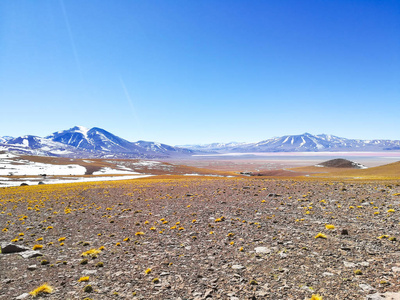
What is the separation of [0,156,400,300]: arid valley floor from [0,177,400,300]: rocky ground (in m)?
0.04

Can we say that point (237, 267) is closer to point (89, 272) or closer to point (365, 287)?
point (365, 287)

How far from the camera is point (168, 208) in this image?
1944cm

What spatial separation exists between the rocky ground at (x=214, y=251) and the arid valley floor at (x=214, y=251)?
40mm

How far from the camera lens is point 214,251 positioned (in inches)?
401

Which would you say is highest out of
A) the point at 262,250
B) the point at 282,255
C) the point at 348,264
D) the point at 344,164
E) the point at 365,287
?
the point at 365,287

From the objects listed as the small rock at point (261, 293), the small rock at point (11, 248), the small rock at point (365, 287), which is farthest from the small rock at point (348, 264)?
the small rock at point (11, 248)

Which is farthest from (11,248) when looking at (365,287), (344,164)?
(344,164)

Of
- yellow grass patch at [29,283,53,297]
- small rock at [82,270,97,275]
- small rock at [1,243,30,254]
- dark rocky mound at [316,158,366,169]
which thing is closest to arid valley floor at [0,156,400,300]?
small rock at [82,270,97,275]

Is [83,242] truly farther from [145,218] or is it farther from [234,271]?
[234,271]

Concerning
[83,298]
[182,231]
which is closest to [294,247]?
[182,231]

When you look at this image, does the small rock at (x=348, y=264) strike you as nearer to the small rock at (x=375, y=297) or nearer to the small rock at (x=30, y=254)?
the small rock at (x=375, y=297)

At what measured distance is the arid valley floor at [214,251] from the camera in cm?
712

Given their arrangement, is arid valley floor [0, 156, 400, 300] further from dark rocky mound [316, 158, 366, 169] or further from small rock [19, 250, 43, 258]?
dark rocky mound [316, 158, 366, 169]

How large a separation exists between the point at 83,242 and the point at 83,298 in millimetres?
5995
